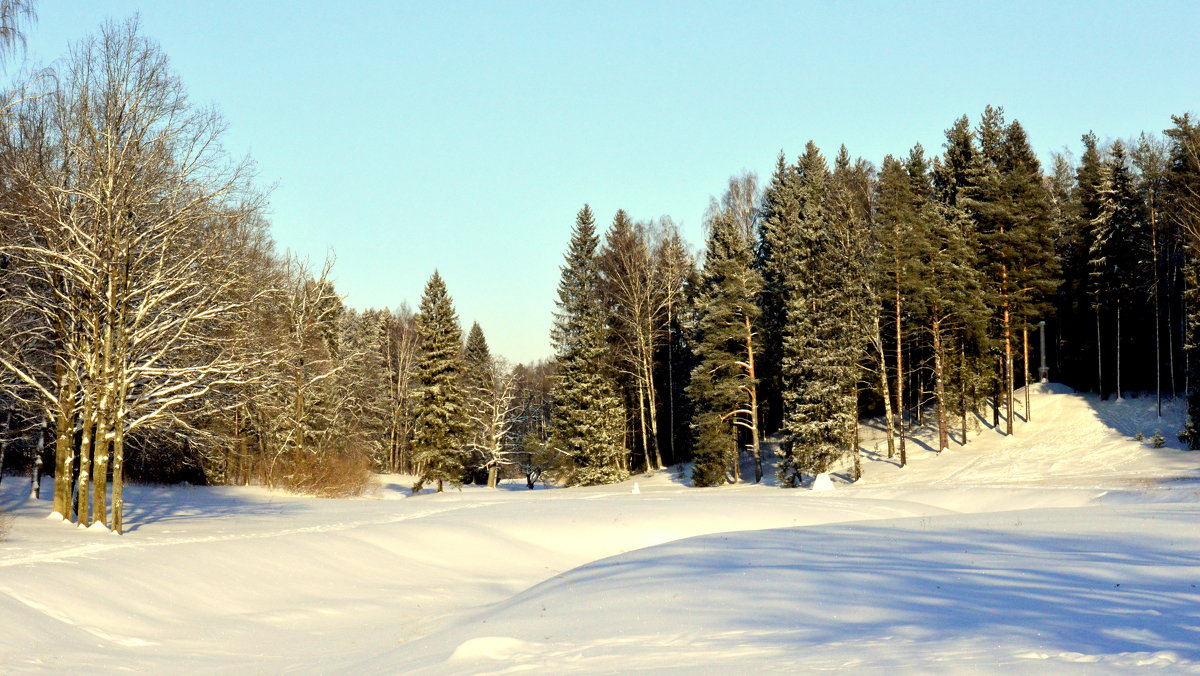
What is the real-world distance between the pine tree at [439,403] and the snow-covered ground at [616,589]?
1815 cm

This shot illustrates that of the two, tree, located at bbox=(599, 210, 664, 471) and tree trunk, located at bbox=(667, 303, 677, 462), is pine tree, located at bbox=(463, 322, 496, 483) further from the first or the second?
tree trunk, located at bbox=(667, 303, 677, 462)

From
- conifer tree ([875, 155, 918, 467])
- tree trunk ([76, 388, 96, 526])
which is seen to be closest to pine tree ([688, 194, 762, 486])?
conifer tree ([875, 155, 918, 467])

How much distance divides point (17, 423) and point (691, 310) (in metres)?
33.4

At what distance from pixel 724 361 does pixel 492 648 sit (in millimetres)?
33818

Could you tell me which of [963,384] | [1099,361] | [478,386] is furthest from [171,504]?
[1099,361]

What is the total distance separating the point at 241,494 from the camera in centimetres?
3544

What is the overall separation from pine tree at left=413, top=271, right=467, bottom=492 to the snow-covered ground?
59.5ft

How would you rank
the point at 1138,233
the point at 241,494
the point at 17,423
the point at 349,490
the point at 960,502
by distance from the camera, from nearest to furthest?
the point at 960,502, the point at 17,423, the point at 241,494, the point at 349,490, the point at 1138,233

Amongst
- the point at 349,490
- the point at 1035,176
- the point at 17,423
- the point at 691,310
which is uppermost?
the point at 1035,176

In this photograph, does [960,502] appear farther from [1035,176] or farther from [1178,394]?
[1035,176]

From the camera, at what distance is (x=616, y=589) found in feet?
43.7

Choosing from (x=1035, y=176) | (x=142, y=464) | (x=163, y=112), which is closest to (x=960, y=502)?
(x=163, y=112)

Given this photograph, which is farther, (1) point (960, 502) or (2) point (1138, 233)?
(2) point (1138, 233)

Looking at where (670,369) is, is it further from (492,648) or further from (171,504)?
(492,648)
